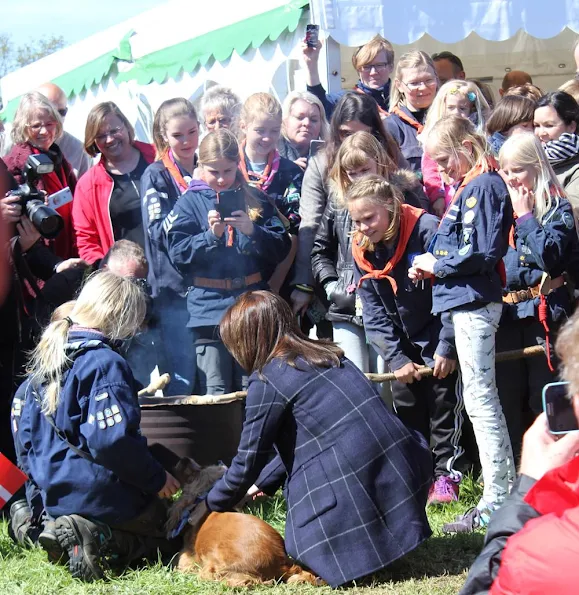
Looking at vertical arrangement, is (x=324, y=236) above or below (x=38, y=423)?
above

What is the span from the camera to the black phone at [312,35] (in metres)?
6.54

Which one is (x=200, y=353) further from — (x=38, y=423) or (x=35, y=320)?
(x=38, y=423)

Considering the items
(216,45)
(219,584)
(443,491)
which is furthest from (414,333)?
(216,45)

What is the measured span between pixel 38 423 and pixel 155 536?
27.9 inches

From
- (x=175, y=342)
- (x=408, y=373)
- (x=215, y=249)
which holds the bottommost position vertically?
(x=408, y=373)

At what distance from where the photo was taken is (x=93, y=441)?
4016 mm

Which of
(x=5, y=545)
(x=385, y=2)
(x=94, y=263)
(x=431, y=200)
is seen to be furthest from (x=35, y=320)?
(x=385, y=2)

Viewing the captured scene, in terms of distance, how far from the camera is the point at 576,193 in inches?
206

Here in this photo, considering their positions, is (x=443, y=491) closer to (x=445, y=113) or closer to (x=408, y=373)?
(x=408, y=373)

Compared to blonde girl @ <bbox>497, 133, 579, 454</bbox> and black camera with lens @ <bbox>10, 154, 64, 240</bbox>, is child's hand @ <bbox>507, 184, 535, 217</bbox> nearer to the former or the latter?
blonde girl @ <bbox>497, 133, 579, 454</bbox>

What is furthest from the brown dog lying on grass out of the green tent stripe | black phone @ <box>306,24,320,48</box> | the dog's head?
the green tent stripe

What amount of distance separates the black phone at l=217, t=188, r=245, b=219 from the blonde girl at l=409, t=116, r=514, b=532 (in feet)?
3.84

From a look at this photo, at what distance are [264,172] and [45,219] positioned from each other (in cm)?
133

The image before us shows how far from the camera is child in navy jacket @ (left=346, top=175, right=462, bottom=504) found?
4.90m
